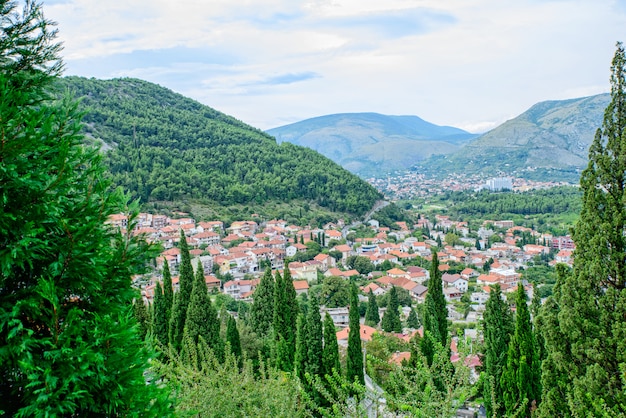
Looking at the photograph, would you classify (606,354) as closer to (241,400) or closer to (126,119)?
(241,400)

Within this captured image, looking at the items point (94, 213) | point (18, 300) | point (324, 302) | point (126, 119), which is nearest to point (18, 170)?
point (94, 213)

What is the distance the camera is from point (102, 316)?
2172 millimetres

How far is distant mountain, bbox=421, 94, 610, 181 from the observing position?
124 metres

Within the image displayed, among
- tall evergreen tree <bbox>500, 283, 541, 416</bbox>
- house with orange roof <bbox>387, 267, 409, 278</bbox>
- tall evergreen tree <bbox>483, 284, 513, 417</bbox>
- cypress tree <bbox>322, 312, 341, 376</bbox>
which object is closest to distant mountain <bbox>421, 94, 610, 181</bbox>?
house with orange roof <bbox>387, 267, 409, 278</bbox>

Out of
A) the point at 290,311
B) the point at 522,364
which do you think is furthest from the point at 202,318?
the point at 522,364

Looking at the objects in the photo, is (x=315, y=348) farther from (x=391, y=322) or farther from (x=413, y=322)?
(x=413, y=322)

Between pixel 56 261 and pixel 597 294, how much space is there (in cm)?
559

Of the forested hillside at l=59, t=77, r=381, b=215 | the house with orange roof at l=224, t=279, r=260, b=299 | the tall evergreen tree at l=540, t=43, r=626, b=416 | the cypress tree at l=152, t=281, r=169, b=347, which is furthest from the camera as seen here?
the forested hillside at l=59, t=77, r=381, b=215

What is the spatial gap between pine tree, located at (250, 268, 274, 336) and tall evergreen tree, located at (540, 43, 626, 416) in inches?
434

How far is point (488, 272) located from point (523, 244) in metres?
11.1

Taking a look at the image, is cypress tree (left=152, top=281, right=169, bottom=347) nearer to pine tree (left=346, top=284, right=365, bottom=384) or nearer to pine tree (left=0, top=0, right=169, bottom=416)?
pine tree (left=346, top=284, right=365, bottom=384)

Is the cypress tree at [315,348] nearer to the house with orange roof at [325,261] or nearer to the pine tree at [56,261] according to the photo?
the pine tree at [56,261]

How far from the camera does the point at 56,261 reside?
2033mm

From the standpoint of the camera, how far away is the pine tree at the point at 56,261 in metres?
1.88
